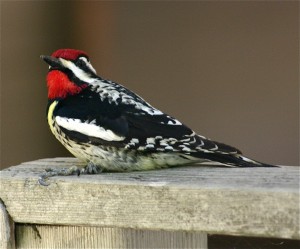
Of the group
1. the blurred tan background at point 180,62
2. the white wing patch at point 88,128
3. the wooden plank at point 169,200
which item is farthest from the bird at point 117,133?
the blurred tan background at point 180,62

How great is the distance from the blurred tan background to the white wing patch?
2.70 meters

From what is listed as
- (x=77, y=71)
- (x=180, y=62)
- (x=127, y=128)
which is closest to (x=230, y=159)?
(x=127, y=128)

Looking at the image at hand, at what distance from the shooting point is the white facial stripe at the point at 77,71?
2787 mm

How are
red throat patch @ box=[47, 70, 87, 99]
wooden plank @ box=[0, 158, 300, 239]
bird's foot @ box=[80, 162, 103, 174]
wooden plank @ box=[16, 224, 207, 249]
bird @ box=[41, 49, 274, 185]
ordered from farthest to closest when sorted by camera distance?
red throat patch @ box=[47, 70, 87, 99] < bird @ box=[41, 49, 274, 185] < bird's foot @ box=[80, 162, 103, 174] < wooden plank @ box=[16, 224, 207, 249] < wooden plank @ box=[0, 158, 300, 239]

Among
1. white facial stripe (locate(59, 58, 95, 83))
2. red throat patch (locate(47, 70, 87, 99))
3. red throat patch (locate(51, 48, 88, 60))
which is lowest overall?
red throat patch (locate(47, 70, 87, 99))

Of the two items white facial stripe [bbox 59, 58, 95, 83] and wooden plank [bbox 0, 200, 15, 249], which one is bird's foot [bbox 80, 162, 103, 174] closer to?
wooden plank [bbox 0, 200, 15, 249]

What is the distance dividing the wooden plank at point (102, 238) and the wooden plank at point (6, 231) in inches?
1.3

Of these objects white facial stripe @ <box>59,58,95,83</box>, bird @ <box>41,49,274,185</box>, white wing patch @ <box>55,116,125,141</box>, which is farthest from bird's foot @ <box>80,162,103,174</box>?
white facial stripe @ <box>59,58,95,83</box>

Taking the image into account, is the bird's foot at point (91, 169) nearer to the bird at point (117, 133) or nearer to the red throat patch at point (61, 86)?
the bird at point (117, 133)

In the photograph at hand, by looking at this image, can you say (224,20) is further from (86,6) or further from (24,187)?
(24,187)

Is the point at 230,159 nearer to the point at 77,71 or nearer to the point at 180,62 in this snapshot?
the point at 77,71

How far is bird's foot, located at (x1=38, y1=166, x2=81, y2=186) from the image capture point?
2.25m

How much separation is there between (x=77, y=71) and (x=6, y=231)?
76 cm

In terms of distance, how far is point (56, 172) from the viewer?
7.61ft
